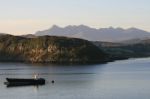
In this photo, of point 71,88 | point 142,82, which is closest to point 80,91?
point 71,88

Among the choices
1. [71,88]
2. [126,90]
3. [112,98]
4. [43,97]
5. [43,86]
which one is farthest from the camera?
[43,86]

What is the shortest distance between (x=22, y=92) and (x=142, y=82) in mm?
24184

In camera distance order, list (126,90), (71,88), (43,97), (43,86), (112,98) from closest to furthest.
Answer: (112,98) → (43,97) → (126,90) → (71,88) → (43,86)

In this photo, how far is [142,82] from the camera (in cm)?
9675

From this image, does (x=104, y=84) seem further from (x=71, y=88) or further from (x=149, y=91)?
(x=149, y=91)

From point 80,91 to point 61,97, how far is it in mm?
8658

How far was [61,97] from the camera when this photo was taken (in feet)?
246

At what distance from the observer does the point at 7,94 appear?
81.6 meters

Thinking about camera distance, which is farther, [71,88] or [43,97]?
[71,88]

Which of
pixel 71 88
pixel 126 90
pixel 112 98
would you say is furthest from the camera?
pixel 71 88

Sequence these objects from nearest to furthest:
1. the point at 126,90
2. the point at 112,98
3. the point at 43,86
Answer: the point at 112,98, the point at 126,90, the point at 43,86

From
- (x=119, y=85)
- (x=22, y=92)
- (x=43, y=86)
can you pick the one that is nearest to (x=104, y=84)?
(x=119, y=85)

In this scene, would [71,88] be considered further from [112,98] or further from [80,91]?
[112,98]

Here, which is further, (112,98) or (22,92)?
(22,92)
